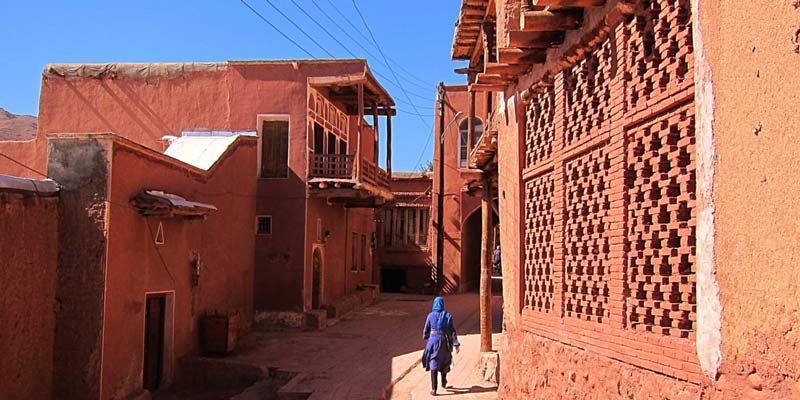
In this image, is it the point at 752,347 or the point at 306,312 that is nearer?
the point at 752,347

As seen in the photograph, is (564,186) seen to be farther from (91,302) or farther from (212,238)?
(212,238)

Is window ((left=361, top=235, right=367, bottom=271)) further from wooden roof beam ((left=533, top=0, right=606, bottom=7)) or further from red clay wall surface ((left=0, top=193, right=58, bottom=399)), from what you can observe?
wooden roof beam ((left=533, top=0, right=606, bottom=7))

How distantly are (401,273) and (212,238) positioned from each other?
48.1 feet

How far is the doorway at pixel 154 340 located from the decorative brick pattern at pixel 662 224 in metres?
9.42

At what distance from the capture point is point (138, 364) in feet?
38.7

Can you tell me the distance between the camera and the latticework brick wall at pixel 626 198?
4.55m

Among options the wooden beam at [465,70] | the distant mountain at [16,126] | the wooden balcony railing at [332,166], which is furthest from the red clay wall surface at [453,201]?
the distant mountain at [16,126]

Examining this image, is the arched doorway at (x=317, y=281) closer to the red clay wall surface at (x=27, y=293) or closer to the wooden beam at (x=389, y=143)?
the wooden beam at (x=389, y=143)

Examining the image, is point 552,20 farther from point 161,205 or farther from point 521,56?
point 161,205

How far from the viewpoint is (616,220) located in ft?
18.2

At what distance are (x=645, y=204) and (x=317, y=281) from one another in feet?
52.4

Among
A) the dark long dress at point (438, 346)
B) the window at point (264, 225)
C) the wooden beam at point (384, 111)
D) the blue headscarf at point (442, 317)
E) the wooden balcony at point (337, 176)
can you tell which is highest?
the wooden beam at point (384, 111)

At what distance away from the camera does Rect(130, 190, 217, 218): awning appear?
11719 mm

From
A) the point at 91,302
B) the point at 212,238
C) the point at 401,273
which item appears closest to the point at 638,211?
the point at 91,302
